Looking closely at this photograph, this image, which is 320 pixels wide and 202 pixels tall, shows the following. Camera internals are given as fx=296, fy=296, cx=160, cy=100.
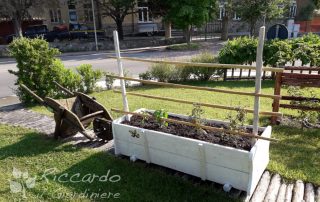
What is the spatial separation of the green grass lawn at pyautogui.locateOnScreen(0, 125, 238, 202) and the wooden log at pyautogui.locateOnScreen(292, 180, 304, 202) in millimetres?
876

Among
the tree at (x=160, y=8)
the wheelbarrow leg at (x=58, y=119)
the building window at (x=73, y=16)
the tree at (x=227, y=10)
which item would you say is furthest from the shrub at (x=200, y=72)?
the building window at (x=73, y=16)

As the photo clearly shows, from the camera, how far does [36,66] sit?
8336mm

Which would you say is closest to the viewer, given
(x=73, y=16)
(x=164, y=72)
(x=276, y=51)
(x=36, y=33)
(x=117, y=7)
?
(x=276, y=51)

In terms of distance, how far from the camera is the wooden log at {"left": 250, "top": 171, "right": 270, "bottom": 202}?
3.86m

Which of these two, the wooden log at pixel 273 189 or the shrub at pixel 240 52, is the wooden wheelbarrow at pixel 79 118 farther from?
the shrub at pixel 240 52

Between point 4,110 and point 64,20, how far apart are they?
111 ft

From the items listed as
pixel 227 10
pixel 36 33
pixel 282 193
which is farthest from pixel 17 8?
pixel 282 193

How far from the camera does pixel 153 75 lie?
11.1 meters

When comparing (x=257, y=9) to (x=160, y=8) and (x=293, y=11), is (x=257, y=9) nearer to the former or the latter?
(x=160, y=8)

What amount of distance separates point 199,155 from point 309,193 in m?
1.55

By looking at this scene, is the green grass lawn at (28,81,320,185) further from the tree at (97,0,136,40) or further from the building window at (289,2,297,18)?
the building window at (289,2,297,18)

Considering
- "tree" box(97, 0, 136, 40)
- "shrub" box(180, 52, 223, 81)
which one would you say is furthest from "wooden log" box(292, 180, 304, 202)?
"tree" box(97, 0, 136, 40)

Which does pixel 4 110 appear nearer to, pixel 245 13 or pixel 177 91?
pixel 177 91

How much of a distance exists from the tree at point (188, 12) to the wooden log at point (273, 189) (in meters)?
20.0
